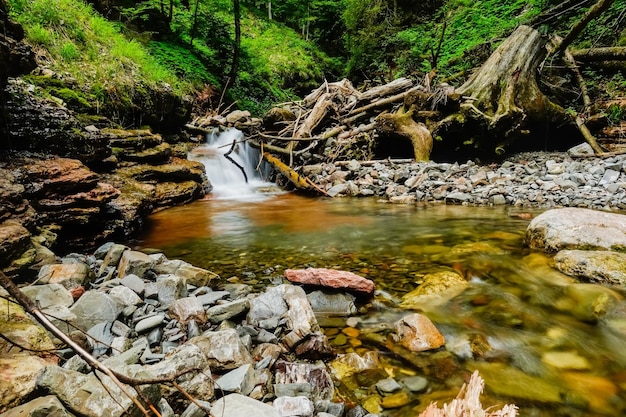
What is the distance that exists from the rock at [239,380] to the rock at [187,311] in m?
0.65

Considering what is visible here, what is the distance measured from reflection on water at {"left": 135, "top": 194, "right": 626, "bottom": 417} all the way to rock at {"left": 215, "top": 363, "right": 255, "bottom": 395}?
2.42 ft

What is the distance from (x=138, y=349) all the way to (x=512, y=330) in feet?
8.47

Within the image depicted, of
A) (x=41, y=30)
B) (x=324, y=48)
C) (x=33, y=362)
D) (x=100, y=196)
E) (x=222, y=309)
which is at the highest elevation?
(x=324, y=48)

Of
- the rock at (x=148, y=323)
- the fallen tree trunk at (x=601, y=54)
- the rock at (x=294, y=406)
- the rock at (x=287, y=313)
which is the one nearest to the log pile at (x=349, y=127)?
the fallen tree trunk at (x=601, y=54)

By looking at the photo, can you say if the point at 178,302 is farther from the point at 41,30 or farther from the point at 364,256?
the point at 41,30

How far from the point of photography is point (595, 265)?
312 centimetres

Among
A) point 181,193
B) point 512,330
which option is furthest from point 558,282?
point 181,193

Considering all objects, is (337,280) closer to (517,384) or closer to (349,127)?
(517,384)

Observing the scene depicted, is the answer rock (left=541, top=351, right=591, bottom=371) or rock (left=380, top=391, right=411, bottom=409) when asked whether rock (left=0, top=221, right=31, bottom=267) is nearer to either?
rock (left=380, top=391, right=411, bottom=409)

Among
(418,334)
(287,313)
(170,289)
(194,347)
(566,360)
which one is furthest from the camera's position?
(170,289)

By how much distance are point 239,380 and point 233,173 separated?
8931 mm

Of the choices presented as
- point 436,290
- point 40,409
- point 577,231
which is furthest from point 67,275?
point 577,231

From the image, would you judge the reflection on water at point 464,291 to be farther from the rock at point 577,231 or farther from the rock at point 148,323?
the rock at point 148,323

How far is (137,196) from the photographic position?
5.88 meters
